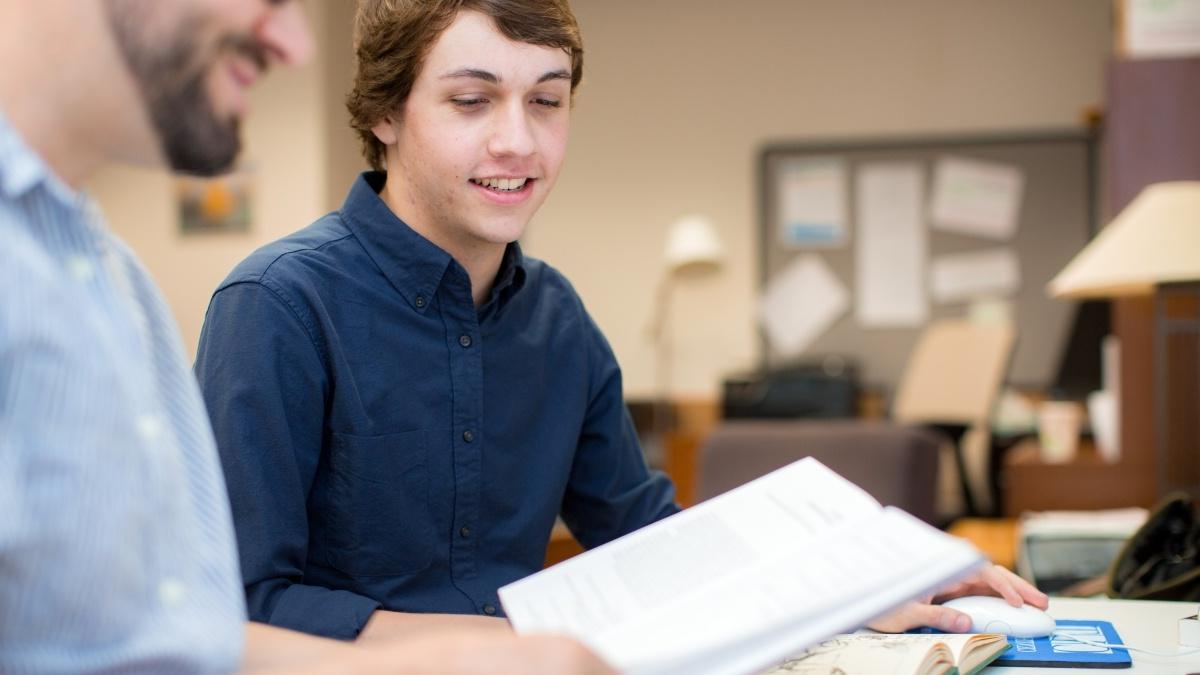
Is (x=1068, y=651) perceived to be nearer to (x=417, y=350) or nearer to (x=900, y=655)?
(x=900, y=655)

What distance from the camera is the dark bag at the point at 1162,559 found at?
157cm

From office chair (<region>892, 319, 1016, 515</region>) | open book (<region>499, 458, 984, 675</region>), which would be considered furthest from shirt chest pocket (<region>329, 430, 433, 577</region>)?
office chair (<region>892, 319, 1016, 515</region>)

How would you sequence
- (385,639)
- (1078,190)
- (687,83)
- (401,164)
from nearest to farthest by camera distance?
(385,639)
(401,164)
(1078,190)
(687,83)

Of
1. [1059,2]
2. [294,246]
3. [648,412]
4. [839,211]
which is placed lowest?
[648,412]

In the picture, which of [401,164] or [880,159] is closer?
[401,164]

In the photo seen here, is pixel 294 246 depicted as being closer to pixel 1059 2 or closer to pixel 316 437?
pixel 316 437

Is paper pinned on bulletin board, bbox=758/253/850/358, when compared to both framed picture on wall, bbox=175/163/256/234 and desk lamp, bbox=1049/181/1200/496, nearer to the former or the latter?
framed picture on wall, bbox=175/163/256/234

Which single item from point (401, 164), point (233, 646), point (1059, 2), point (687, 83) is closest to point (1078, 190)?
point (1059, 2)

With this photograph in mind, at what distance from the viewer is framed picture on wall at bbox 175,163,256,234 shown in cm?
527

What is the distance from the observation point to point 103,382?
60 centimetres

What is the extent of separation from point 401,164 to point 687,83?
4.88 metres

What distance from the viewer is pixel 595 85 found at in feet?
20.1

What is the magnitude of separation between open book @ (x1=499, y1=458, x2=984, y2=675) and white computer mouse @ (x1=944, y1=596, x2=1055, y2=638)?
29 cm

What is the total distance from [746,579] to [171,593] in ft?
1.21
